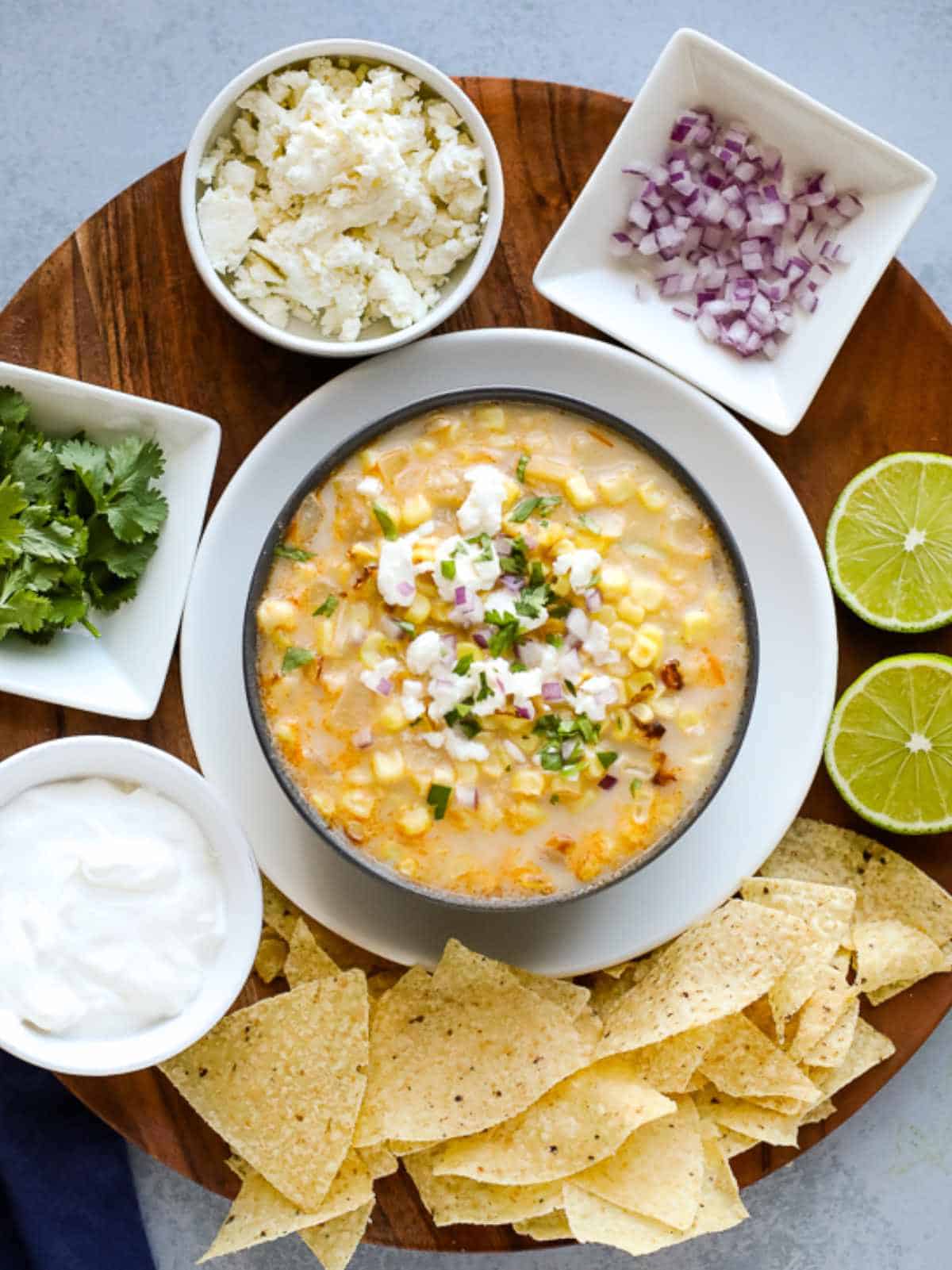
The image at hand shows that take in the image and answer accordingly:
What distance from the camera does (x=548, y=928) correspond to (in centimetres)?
355

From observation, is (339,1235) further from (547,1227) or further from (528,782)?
(528,782)

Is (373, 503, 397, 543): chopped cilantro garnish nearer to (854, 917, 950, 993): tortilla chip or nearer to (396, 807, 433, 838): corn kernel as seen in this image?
(396, 807, 433, 838): corn kernel

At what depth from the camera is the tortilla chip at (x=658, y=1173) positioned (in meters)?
3.39

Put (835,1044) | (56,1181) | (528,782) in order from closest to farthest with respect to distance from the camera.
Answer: (528,782) → (835,1044) → (56,1181)

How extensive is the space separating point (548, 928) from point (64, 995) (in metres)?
1.26

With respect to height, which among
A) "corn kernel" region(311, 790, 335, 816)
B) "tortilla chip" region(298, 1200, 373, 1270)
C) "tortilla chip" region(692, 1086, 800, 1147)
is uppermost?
"corn kernel" region(311, 790, 335, 816)

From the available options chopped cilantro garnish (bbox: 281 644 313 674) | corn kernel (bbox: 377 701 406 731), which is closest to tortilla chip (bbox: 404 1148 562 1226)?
corn kernel (bbox: 377 701 406 731)

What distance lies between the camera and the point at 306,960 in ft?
11.5

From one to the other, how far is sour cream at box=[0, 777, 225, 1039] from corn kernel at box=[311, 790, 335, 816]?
388 mm

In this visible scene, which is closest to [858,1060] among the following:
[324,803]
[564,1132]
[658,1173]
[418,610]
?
[658,1173]

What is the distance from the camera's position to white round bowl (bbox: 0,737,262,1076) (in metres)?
3.25

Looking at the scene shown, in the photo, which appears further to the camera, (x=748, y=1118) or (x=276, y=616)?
(x=748, y=1118)

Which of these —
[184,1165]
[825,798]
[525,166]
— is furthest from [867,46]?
[184,1165]

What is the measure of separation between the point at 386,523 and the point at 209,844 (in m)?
0.95
